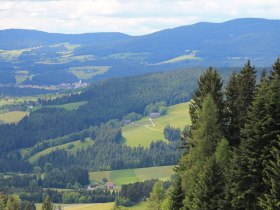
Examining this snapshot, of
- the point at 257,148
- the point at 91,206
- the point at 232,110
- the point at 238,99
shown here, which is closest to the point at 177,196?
the point at 232,110

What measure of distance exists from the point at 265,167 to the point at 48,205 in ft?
269

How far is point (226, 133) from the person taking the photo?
50344 mm

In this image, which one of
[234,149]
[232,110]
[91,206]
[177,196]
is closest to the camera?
[234,149]

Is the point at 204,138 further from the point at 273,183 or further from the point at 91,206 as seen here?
the point at 91,206

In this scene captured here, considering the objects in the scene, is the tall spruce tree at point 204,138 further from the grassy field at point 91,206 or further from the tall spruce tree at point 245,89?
the grassy field at point 91,206

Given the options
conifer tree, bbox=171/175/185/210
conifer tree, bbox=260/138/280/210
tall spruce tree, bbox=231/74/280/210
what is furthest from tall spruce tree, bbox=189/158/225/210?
conifer tree, bbox=171/175/185/210

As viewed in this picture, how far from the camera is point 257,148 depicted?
123 feet

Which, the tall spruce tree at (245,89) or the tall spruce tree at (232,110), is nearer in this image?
the tall spruce tree at (245,89)

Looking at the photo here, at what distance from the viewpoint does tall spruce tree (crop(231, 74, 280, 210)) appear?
37219 mm

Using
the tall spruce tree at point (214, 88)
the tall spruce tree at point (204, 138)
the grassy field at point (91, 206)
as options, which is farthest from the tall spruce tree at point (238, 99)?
the grassy field at point (91, 206)

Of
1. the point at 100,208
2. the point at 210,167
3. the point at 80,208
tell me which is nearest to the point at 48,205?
the point at 100,208

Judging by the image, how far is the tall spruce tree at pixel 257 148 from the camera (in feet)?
122

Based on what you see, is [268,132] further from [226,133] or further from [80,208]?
[80,208]

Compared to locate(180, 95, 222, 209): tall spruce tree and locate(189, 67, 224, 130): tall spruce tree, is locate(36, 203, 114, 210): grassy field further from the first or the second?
locate(180, 95, 222, 209): tall spruce tree
